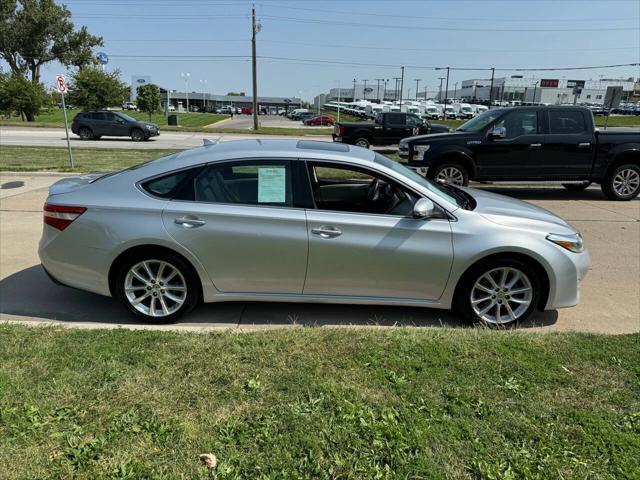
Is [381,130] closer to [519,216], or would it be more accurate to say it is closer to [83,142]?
[83,142]

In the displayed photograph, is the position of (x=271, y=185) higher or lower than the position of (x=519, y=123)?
lower

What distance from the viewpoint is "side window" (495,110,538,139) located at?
1038 centimetres

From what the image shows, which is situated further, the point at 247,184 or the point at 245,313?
the point at 245,313

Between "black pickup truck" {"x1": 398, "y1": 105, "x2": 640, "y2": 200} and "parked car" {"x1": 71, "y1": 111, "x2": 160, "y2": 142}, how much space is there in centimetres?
2088

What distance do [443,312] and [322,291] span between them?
1.26 meters

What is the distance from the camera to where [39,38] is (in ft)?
195

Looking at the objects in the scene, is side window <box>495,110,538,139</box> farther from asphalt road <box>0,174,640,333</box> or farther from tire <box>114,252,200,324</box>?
tire <box>114,252,200,324</box>

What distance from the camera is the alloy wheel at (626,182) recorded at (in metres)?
10.6

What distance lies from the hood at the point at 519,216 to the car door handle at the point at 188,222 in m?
Answer: 2.36

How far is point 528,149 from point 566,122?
100 centimetres

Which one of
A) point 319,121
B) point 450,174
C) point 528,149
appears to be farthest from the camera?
point 319,121

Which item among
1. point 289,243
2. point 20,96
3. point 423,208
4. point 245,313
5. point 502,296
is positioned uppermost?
point 20,96

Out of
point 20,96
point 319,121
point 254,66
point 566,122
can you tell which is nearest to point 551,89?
point 319,121

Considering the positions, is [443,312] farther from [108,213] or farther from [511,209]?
[108,213]
